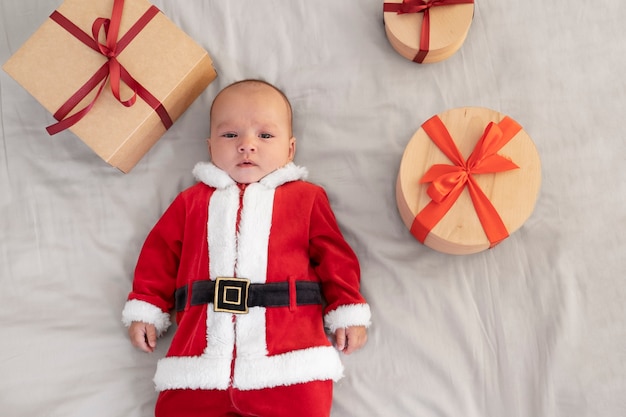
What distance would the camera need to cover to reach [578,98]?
4.88 ft

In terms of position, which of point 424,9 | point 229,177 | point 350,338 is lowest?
point 350,338

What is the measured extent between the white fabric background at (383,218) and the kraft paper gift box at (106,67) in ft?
0.58

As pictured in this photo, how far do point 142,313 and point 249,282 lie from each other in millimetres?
295

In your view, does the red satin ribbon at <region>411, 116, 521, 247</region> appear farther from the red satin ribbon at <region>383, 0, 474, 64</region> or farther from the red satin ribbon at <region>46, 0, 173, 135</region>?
the red satin ribbon at <region>46, 0, 173, 135</region>

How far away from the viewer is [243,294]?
1290 mm

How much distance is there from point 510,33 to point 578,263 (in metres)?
0.66

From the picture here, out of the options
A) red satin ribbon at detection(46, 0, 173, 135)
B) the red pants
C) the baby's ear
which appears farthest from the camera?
the baby's ear

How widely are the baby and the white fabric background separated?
90 mm

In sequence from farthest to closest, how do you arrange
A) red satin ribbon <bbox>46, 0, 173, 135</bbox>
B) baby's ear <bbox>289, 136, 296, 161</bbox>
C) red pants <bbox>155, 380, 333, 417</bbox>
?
baby's ear <bbox>289, 136, 296, 161</bbox> → red satin ribbon <bbox>46, 0, 173, 135</bbox> → red pants <bbox>155, 380, 333, 417</bbox>

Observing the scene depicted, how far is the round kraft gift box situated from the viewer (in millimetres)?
1274

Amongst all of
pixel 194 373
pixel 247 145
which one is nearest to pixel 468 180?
pixel 247 145

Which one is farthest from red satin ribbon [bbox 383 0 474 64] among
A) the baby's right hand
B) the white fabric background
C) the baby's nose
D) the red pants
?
the baby's right hand

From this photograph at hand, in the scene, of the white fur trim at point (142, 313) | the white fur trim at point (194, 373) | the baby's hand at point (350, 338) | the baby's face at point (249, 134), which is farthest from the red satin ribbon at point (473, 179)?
the white fur trim at point (142, 313)

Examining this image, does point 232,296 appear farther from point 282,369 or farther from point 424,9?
point 424,9
